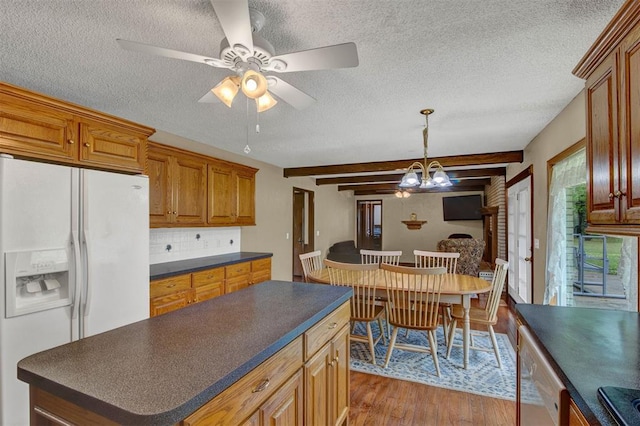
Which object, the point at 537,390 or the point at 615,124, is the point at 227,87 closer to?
the point at 615,124

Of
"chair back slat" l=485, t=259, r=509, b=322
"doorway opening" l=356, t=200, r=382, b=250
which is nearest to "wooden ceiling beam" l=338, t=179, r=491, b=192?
"doorway opening" l=356, t=200, r=382, b=250

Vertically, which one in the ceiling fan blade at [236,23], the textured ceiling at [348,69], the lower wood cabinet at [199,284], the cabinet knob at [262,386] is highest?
the textured ceiling at [348,69]

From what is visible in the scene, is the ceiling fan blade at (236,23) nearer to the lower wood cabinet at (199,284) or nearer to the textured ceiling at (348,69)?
the textured ceiling at (348,69)

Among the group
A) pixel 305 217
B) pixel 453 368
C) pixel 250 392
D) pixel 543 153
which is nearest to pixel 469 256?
pixel 543 153

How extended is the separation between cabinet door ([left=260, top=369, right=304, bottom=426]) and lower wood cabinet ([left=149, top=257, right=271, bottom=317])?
1648 millimetres

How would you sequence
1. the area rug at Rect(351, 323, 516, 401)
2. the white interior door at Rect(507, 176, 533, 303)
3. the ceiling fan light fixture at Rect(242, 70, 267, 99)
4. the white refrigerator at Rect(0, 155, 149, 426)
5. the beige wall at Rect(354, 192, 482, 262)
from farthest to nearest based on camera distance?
the beige wall at Rect(354, 192, 482, 262) → the white interior door at Rect(507, 176, 533, 303) → the area rug at Rect(351, 323, 516, 401) → the white refrigerator at Rect(0, 155, 149, 426) → the ceiling fan light fixture at Rect(242, 70, 267, 99)

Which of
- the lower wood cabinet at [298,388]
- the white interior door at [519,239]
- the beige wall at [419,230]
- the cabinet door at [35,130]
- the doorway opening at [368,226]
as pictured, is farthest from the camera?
the doorway opening at [368,226]

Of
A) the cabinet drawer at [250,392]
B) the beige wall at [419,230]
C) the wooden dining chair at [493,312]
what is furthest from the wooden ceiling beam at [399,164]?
the beige wall at [419,230]

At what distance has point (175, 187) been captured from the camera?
312cm

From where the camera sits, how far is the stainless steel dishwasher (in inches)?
42.1

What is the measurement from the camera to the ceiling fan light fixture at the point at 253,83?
1.35m

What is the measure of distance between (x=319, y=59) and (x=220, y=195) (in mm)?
2716

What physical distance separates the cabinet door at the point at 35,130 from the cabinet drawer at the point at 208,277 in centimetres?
146

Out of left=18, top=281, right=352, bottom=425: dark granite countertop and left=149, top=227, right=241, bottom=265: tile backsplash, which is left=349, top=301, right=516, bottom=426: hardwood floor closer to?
left=18, top=281, right=352, bottom=425: dark granite countertop
